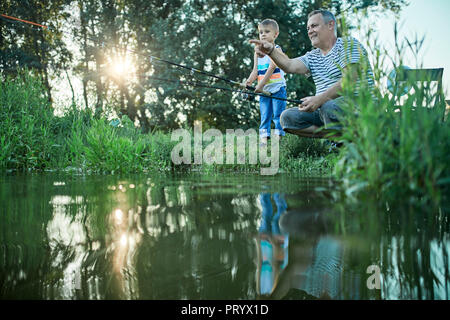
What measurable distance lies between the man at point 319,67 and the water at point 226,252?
75.7 inches

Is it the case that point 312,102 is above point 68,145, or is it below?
above

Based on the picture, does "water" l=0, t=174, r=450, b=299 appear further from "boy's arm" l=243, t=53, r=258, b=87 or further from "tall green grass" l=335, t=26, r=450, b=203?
"boy's arm" l=243, t=53, r=258, b=87

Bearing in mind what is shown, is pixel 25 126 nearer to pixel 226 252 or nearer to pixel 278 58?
pixel 278 58

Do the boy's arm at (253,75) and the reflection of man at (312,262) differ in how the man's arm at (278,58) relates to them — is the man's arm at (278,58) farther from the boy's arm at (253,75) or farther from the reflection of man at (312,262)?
the reflection of man at (312,262)

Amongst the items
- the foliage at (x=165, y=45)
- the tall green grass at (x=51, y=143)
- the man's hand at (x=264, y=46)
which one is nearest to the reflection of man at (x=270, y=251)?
the man's hand at (x=264, y=46)

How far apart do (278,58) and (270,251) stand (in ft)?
Answer: 10.4

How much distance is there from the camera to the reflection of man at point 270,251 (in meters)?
1.15

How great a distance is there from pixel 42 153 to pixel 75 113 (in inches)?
56.4

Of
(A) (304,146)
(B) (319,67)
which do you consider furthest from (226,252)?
(A) (304,146)

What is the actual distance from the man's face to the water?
2.56m

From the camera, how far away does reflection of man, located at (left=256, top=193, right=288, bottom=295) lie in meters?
1.15

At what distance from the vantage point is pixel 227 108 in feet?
61.3

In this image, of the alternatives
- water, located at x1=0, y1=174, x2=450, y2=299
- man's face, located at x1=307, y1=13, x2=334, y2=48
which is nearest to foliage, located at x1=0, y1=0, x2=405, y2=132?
man's face, located at x1=307, y1=13, x2=334, y2=48

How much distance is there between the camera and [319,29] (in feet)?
13.9
